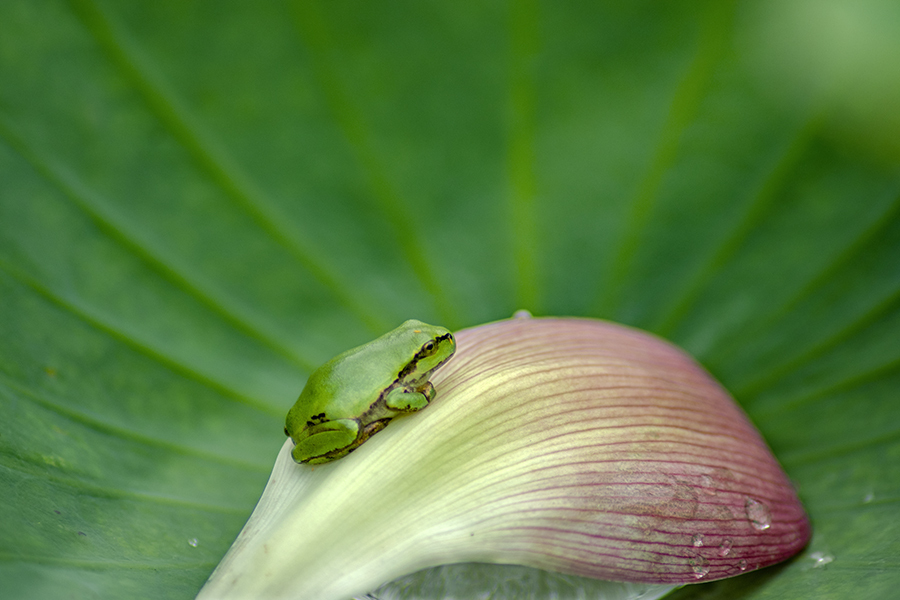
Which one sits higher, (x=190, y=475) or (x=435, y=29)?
(x=435, y=29)

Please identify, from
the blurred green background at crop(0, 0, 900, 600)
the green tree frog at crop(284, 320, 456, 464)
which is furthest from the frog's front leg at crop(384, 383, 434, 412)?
the blurred green background at crop(0, 0, 900, 600)

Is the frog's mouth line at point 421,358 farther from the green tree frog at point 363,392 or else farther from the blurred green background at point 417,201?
the blurred green background at point 417,201

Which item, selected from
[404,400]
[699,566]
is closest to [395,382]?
[404,400]

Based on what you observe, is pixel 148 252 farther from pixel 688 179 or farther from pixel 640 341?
pixel 688 179

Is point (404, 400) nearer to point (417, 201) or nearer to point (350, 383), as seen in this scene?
point (350, 383)

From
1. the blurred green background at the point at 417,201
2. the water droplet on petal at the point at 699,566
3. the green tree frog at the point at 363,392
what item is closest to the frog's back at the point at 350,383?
the green tree frog at the point at 363,392

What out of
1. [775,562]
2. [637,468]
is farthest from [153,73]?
[775,562]
